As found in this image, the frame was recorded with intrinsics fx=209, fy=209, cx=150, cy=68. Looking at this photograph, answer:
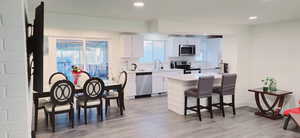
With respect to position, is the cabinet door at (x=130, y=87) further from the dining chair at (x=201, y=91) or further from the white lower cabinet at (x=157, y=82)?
the dining chair at (x=201, y=91)

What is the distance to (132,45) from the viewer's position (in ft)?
22.3

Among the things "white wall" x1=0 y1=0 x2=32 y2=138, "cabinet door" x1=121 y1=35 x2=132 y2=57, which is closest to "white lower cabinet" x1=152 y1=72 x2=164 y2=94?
"cabinet door" x1=121 y1=35 x2=132 y2=57

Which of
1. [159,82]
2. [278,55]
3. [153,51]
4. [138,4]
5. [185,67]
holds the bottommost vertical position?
[159,82]

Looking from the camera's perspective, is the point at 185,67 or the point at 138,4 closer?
the point at 138,4

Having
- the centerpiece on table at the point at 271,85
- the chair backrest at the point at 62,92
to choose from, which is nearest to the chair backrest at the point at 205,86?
the centerpiece on table at the point at 271,85

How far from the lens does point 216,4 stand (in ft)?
9.93

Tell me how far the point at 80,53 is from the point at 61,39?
0.69 meters

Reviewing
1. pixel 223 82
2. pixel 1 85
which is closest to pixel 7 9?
pixel 1 85

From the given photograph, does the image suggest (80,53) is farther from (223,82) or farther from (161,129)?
(223,82)

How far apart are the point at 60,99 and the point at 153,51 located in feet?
14.5

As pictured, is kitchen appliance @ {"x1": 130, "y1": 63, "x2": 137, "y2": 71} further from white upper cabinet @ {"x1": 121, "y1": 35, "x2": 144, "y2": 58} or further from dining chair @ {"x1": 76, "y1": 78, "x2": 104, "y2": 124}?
dining chair @ {"x1": 76, "y1": 78, "x2": 104, "y2": 124}

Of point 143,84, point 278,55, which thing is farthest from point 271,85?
point 143,84

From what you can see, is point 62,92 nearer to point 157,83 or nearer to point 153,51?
point 157,83

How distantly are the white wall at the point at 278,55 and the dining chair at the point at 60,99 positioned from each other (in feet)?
15.2
